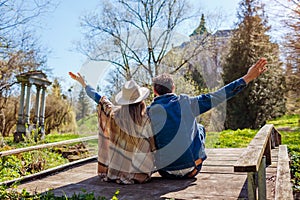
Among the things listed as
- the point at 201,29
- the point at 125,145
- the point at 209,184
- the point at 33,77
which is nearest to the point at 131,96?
the point at 125,145

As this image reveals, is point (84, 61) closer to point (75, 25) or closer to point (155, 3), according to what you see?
point (75, 25)

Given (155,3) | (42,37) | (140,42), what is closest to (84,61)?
(140,42)

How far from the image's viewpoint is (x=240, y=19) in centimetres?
1552

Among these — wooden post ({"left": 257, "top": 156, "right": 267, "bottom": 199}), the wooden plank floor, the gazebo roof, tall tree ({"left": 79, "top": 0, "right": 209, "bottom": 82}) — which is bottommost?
the wooden plank floor

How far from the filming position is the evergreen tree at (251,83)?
13016mm

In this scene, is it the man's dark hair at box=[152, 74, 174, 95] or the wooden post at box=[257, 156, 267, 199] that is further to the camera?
→ the man's dark hair at box=[152, 74, 174, 95]

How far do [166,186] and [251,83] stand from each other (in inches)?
443

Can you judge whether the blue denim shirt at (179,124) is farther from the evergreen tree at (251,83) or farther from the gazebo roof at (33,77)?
the evergreen tree at (251,83)

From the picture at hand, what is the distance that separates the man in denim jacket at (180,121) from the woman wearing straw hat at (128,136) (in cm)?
11

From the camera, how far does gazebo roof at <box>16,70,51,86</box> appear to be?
9.80 m

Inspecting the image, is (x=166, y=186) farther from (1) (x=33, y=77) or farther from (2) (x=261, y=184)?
(1) (x=33, y=77)

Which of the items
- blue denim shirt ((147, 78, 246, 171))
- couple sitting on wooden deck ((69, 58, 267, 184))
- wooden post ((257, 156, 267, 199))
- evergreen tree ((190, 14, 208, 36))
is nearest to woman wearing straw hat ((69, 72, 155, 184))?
couple sitting on wooden deck ((69, 58, 267, 184))

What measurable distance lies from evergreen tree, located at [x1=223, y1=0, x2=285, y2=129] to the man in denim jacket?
10.7 metres

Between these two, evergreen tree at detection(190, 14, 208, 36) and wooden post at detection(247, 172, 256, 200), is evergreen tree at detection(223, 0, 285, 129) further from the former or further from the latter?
wooden post at detection(247, 172, 256, 200)
